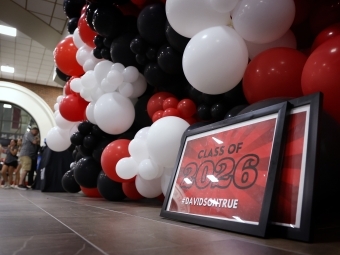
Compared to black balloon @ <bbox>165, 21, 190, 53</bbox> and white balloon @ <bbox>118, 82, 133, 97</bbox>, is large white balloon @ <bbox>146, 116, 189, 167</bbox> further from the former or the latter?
white balloon @ <bbox>118, 82, 133, 97</bbox>

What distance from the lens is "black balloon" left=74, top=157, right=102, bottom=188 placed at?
2.18m

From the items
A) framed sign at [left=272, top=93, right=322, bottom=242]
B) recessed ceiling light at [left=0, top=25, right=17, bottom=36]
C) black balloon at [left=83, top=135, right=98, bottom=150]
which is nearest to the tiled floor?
framed sign at [left=272, top=93, right=322, bottom=242]

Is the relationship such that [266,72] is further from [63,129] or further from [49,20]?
[49,20]

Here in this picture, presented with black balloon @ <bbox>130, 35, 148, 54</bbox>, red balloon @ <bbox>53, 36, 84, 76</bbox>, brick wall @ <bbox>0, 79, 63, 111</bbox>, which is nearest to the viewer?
black balloon @ <bbox>130, 35, 148, 54</bbox>

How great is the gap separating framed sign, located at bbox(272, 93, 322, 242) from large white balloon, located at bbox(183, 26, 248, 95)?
41cm

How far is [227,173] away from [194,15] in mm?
722

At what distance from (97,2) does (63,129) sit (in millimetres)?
1337

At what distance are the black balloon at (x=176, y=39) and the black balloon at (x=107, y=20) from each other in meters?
0.45

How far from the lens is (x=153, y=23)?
160cm

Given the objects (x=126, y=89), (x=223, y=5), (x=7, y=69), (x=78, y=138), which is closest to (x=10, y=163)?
(x=7, y=69)

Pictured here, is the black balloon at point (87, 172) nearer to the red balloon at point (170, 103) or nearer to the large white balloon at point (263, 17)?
the red balloon at point (170, 103)

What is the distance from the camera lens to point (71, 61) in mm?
2598

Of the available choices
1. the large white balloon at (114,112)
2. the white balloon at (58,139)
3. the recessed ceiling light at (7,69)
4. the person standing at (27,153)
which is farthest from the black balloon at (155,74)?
the recessed ceiling light at (7,69)

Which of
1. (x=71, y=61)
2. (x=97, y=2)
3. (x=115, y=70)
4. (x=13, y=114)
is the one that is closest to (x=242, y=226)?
(x=115, y=70)
